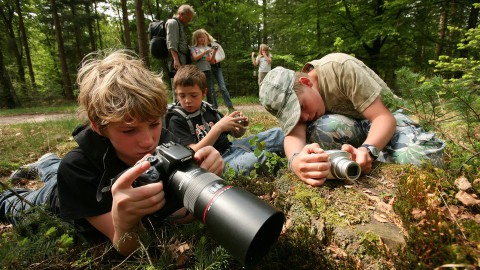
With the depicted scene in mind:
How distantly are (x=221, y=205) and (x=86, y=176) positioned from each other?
1.02 meters

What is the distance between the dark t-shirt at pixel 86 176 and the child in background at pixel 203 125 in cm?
136

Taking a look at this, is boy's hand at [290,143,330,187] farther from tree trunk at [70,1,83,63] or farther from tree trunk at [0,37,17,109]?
tree trunk at [70,1,83,63]

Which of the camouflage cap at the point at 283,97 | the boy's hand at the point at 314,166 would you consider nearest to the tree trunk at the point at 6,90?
the camouflage cap at the point at 283,97

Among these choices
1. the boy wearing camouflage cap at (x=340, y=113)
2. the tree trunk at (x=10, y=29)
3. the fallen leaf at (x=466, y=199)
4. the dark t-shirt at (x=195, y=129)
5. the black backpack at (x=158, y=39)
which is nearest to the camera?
the fallen leaf at (x=466, y=199)

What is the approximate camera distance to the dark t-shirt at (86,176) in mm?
1535

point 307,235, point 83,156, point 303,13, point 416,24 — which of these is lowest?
point 307,235

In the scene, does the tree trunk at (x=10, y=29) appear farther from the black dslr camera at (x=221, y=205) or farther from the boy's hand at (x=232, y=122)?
the black dslr camera at (x=221, y=205)

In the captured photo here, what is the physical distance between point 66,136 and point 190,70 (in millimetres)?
4030

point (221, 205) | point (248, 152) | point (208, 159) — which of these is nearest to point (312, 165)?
point (208, 159)

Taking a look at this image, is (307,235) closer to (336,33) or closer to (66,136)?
(66,136)

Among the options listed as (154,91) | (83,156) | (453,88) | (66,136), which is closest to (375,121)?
(453,88)

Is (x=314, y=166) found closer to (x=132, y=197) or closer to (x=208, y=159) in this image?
(x=208, y=159)

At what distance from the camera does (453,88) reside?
1.52 meters

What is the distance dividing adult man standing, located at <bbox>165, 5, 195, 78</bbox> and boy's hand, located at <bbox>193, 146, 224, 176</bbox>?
13.7 ft
